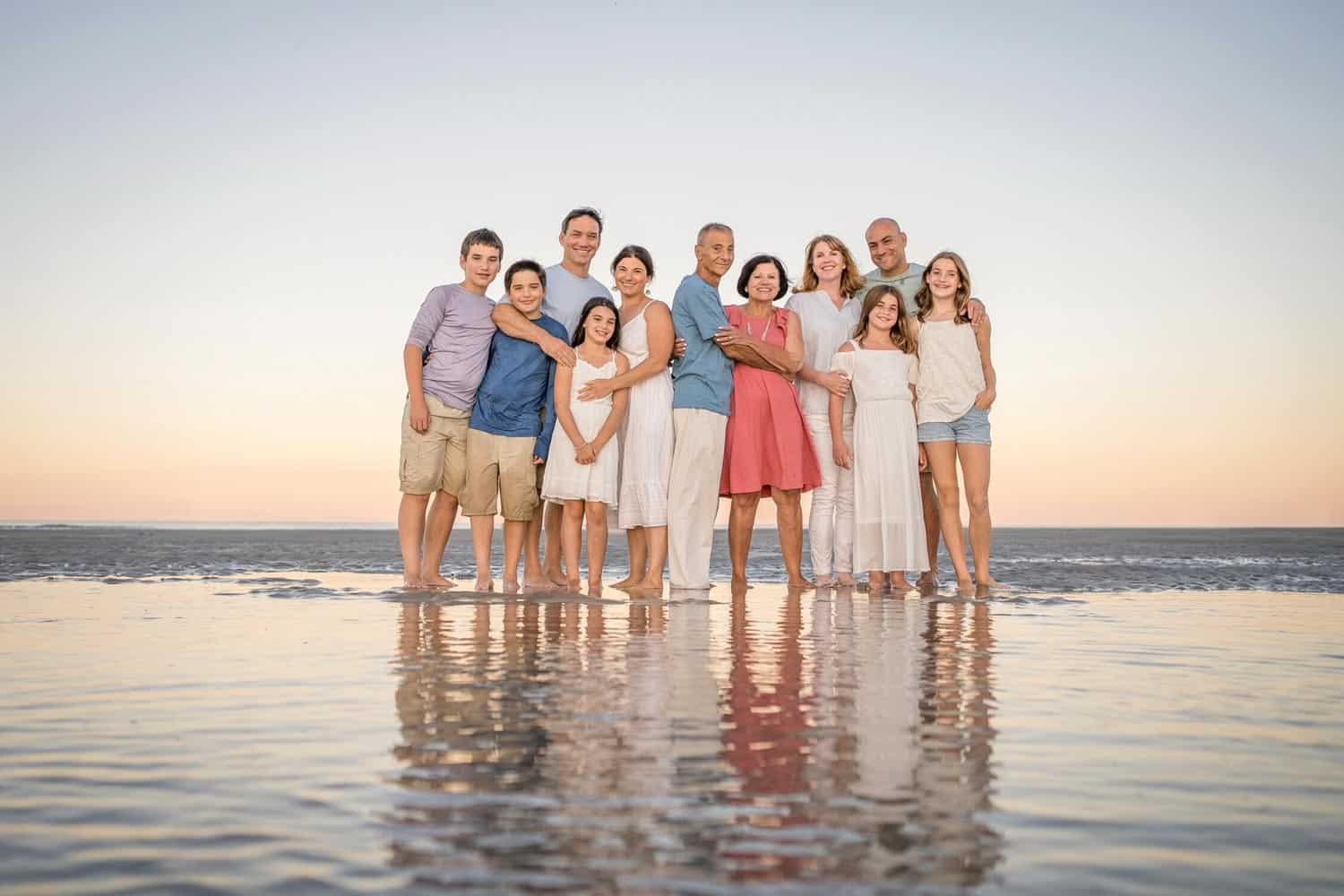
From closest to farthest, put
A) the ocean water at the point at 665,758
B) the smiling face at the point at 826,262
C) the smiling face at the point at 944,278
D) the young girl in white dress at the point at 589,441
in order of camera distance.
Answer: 1. the ocean water at the point at 665,758
2. the young girl in white dress at the point at 589,441
3. the smiling face at the point at 944,278
4. the smiling face at the point at 826,262

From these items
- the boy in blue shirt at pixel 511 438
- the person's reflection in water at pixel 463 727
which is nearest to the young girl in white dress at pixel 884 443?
the boy in blue shirt at pixel 511 438

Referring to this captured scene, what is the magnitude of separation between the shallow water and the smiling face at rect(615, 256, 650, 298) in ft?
10.3

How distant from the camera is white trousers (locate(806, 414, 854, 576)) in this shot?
7.89 meters

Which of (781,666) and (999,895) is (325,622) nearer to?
(781,666)

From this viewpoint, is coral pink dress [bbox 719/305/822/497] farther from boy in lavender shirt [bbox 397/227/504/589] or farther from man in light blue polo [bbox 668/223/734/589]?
boy in lavender shirt [bbox 397/227/504/589]

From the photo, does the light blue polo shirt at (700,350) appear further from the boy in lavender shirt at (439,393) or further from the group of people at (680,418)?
the boy in lavender shirt at (439,393)

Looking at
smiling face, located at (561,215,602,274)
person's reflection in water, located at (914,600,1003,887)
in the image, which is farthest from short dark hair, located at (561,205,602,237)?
person's reflection in water, located at (914,600,1003,887)

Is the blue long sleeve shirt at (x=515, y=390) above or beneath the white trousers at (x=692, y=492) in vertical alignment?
above

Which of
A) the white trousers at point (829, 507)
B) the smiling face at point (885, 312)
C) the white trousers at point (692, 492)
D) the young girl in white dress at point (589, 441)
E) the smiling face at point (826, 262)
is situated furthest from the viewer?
the smiling face at point (826, 262)

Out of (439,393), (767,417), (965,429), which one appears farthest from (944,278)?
(439,393)

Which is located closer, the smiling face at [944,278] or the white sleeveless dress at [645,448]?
the white sleeveless dress at [645,448]

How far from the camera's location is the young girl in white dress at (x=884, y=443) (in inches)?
301

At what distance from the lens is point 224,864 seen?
5.65 feet

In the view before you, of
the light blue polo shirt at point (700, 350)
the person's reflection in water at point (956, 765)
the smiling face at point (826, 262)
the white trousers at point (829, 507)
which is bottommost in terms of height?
the person's reflection in water at point (956, 765)
